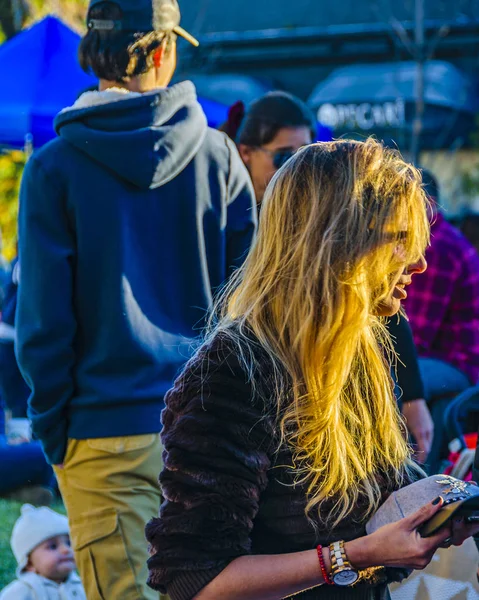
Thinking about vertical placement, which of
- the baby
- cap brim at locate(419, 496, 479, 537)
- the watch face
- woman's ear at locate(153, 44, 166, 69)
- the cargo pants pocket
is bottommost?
the baby

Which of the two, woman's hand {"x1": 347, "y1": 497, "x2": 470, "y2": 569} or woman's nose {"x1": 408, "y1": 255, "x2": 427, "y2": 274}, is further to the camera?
woman's nose {"x1": 408, "y1": 255, "x2": 427, "y2": 274}

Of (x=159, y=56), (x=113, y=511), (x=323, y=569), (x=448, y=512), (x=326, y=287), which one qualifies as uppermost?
(x=159, y=56)

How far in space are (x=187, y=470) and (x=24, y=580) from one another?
2534 mm

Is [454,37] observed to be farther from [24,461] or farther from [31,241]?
[31,241]

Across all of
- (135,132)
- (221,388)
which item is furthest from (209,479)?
(135,132)

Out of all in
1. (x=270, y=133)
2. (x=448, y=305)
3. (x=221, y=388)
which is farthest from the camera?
(x=448, y=305)

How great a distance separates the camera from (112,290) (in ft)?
8.79

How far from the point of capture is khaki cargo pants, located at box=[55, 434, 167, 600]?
2680 millimetres

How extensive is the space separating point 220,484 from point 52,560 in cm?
258

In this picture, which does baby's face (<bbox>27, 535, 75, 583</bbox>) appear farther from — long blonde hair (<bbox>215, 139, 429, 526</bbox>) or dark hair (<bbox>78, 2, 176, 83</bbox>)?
long blonde hair (<bbox>215, 139, 429, 526</bbox>)

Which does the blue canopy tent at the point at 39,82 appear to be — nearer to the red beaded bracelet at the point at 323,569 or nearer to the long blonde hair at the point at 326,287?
the long blonde hair at the point at 326,287

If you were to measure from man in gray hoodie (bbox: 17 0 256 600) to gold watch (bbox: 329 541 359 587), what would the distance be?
1125mm

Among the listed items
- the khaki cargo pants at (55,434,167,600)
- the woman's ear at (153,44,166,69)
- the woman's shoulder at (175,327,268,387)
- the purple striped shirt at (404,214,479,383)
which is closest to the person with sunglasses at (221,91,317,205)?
the woman's ear at (153,44,166,69)

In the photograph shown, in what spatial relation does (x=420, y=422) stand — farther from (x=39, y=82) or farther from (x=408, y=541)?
(x=39, y=82)
